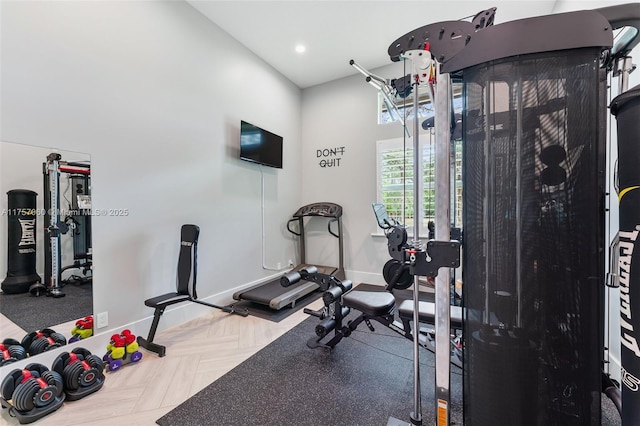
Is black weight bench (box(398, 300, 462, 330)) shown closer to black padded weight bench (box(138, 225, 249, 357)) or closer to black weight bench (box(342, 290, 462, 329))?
black weight bench (box(342, 290, 462, 329))

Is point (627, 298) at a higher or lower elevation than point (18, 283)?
higher

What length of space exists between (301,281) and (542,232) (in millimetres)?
3125

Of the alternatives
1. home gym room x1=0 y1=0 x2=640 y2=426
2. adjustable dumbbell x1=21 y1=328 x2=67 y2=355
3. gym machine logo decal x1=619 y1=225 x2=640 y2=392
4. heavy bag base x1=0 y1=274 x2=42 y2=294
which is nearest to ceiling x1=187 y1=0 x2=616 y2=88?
home gym room x1=0 y1=0 x2=640 y2=426

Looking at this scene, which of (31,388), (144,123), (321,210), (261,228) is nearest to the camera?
(31,388)

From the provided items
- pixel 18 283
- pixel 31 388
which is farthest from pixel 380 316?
pixel 18 283

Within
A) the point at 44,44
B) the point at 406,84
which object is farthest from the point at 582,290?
the point at 44,44

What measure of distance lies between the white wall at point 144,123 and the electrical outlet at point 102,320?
0.04m

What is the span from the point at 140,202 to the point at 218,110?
1493 millimetres

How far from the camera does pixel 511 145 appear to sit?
36.8 inches

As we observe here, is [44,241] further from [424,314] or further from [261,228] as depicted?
[424,314]

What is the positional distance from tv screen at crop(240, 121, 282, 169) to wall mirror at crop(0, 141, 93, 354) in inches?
67.7

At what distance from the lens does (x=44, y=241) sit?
2.09m

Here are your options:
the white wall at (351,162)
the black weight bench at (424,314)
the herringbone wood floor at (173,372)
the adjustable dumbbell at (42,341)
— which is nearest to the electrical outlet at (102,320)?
the adjustable dumbbell at (42,341)

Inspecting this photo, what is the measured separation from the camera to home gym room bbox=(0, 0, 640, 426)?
92cm
